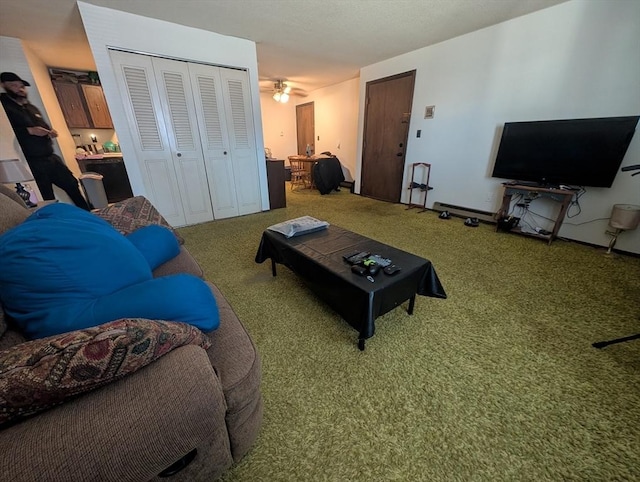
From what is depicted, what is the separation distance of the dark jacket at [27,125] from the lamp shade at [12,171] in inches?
60.7

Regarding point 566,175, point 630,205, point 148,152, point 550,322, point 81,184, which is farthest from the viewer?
point 81,184

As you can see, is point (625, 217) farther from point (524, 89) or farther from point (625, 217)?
point (524, 89)

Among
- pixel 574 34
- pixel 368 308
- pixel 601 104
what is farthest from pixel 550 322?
pixel 574 34

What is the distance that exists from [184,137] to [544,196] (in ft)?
15.2

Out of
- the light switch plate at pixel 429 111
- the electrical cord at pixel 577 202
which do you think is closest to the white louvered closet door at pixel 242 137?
the light switch plate at pixel 429 111

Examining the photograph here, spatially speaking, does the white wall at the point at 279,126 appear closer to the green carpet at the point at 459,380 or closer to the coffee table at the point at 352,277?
the green carpet at the point at 459,380

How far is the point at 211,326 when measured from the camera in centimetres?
84

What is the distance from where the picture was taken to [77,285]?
2.21 ft

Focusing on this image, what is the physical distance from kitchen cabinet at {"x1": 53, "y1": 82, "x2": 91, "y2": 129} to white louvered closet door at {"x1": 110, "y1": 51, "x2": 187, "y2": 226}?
2738mm

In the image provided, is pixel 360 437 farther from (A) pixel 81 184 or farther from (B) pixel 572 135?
(A) pixel 81 184

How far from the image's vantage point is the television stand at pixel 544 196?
102 inches

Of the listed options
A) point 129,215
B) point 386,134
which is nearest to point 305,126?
point 386,134

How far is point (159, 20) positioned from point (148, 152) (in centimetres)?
146

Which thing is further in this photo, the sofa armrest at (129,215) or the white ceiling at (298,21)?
the white ceiling at (298,21)
